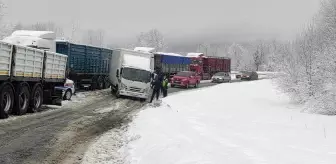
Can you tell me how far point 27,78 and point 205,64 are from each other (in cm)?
4345

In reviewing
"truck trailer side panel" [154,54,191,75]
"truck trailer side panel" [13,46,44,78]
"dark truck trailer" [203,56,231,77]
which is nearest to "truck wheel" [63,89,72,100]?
"truck trailer side panel" [13,46,44,78]

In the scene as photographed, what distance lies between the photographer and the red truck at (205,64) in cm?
5459

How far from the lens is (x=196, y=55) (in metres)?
57.3

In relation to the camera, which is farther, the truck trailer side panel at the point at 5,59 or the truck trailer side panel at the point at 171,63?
the truck trailer side panel at the point at 171,63

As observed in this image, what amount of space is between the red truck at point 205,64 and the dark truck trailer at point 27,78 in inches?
1413

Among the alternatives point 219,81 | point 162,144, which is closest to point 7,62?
point 162,144

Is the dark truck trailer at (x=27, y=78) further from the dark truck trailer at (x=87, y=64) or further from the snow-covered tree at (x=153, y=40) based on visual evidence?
the snow-covered tree at (x=153, y=40)

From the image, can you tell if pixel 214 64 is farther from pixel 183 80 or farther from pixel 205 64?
pixel 183 80

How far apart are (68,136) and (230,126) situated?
5543mm

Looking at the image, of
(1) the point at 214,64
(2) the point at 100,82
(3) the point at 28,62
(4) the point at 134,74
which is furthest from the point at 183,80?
(3) the point at 28,62

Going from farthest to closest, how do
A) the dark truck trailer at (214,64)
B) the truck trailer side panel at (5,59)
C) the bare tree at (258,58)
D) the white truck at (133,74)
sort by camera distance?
the bare tree at (258,58) < the dark truck trailer at (214,64) < the white truck at (133,74) < the truck trailer side panel at (5,59)

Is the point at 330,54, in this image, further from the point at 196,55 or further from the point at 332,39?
the point at 196,55

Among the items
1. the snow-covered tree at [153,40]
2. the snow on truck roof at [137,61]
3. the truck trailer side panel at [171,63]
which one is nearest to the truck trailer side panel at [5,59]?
the snow on truck roof at [137,61]

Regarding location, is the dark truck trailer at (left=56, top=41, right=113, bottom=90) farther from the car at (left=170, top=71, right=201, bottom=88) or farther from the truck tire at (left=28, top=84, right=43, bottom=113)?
the car at (left=170, top=71, right=201, bottom=88)
